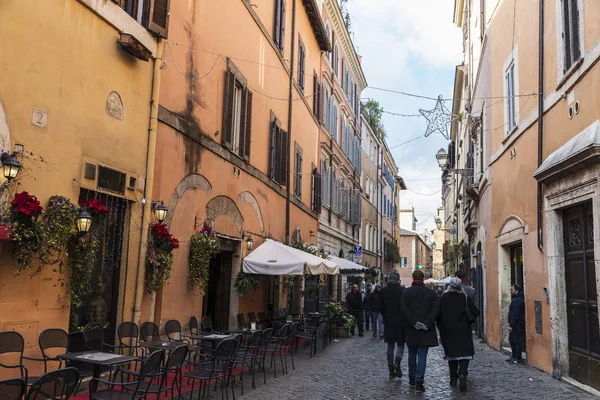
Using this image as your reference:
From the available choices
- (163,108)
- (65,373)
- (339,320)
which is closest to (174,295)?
(163,108)

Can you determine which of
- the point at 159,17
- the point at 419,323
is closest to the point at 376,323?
the point at 419,323

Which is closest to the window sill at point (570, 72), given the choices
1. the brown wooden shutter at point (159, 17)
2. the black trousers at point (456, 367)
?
the black trousers at point (456, 367)

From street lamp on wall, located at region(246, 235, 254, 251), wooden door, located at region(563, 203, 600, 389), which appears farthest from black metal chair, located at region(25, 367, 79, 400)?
street lamp on wall, located at region(246, 235, 254, 251)

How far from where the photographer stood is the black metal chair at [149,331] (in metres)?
7.97

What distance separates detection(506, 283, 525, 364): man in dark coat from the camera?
11.0 meters

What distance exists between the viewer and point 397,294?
30.0ft

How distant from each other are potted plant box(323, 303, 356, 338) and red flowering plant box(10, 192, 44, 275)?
36.9 feet

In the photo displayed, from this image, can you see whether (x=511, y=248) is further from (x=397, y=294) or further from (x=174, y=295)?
(x=174, y=295)

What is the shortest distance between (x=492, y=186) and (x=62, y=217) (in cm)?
1140

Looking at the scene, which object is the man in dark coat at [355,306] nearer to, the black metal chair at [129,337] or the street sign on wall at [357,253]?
the street sign on wall at [357,253]

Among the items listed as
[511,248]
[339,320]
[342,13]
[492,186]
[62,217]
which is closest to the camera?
[62,217]

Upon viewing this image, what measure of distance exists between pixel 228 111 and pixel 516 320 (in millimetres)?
7236

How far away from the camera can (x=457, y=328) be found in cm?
822

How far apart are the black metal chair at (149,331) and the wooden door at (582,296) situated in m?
6.28
